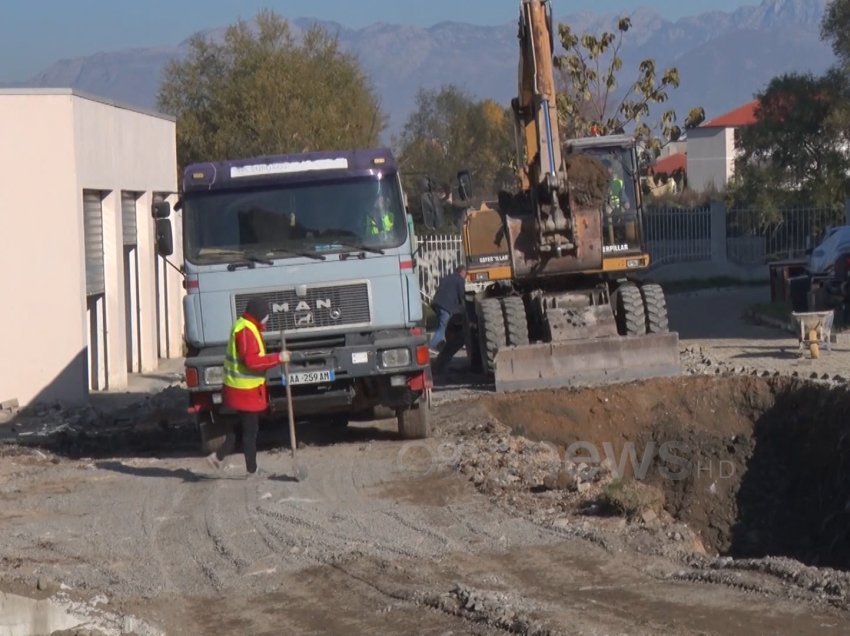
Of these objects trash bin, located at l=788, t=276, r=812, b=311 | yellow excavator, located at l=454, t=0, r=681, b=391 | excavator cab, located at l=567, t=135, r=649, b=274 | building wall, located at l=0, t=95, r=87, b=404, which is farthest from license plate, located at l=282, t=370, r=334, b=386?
trash bin, located at l=788, t=276, r=812, b=311

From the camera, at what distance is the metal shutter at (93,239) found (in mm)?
21375

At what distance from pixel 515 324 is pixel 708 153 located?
7533 centimetres

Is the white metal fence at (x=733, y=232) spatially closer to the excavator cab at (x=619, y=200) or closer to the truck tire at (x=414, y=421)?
the excavator cab at (x=619, y=200)

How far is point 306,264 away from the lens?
44.6 ft

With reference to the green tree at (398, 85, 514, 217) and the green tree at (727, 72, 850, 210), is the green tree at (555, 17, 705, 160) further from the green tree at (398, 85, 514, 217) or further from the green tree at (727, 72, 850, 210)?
the green tree at (398, 85, 514, 217)

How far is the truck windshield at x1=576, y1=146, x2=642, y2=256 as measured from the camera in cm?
1923

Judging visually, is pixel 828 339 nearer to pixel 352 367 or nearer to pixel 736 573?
pixel 352 367

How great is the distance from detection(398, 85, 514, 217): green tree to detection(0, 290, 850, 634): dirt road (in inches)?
1776

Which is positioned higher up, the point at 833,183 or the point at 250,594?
the point at 833,183

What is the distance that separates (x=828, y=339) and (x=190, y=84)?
90.3 feet

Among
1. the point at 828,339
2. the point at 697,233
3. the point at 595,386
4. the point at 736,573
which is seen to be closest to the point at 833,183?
the point at 697,233

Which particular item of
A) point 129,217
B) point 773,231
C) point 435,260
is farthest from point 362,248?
point 773,231

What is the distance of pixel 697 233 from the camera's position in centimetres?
4225

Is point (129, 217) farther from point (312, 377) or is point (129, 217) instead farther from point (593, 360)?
point (312, 377)
